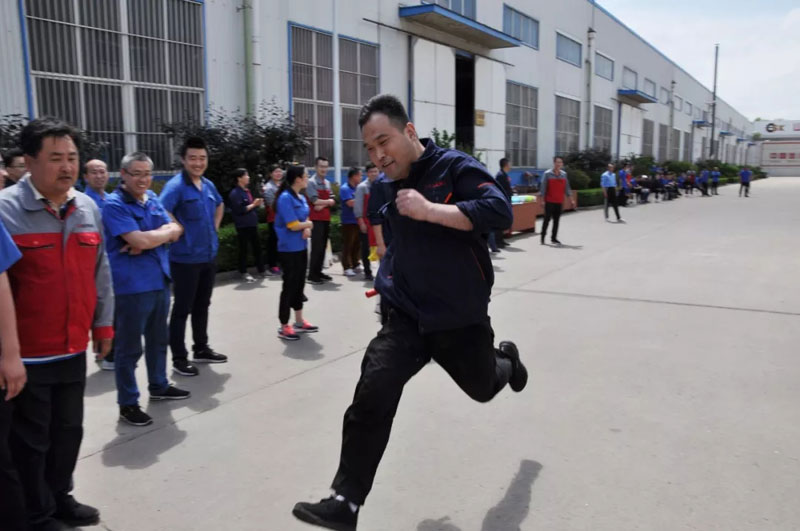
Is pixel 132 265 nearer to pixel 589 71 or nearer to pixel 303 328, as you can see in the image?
pixel 303 328

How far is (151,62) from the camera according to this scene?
11742mm

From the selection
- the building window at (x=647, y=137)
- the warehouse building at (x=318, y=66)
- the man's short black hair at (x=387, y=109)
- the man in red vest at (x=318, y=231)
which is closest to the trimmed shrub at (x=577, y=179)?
the warehouse building at (x=318, y=66)

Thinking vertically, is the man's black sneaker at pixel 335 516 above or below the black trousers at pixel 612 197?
below

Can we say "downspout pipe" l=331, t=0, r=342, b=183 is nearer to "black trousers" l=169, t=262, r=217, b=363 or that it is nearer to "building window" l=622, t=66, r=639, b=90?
"black trousers" l=169, t=262, r=217, b=363

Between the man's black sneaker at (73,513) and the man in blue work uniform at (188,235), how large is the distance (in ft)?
7.09

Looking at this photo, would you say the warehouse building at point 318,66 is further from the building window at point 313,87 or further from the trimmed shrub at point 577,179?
the trimmed shrub at point 577,179

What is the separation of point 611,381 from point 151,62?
10240 millimetres

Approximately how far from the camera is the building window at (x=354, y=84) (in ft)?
53.4

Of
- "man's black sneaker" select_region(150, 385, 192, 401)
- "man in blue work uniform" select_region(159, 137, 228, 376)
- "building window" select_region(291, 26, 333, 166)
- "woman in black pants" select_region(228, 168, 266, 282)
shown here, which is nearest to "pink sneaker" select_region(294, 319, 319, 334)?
"man in blue work uniform" select_region(159, 137, 228, 376)

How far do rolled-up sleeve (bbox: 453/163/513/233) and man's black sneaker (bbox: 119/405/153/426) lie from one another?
2.60 metres

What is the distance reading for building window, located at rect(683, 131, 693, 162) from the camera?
5728cm

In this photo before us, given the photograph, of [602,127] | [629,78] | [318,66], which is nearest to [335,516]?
[318,66]

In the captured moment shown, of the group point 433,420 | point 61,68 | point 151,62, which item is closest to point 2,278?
point 433,420

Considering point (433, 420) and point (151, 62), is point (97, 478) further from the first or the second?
point (151, 62)
